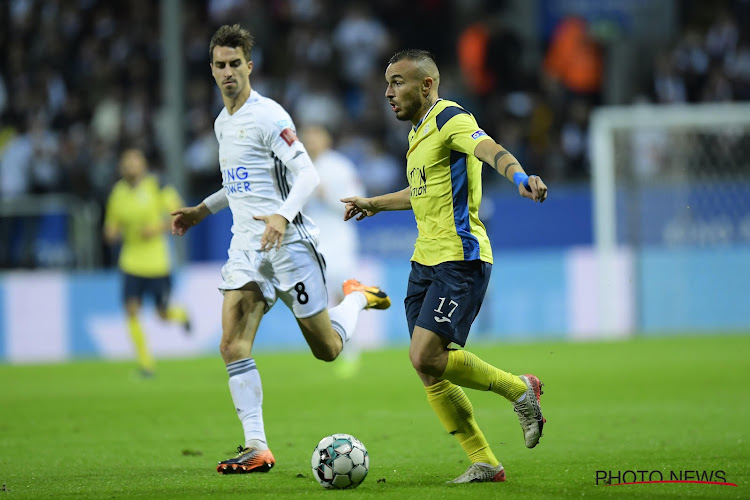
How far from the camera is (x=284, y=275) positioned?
674 cm

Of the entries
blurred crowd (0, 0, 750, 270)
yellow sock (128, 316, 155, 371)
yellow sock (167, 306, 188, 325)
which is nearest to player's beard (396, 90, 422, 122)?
yellow sock (128, 316, 155, 371)

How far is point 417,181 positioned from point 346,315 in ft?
4.91

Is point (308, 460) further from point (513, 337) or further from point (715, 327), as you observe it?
point (715, 327)

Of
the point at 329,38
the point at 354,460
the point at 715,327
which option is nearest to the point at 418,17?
the point at 329,38

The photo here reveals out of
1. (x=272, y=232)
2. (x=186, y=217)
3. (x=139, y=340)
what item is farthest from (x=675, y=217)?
(x=272, y=232)

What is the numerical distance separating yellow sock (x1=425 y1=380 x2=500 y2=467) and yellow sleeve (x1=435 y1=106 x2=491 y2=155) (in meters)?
1.23

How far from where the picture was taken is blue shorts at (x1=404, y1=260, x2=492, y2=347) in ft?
18.8

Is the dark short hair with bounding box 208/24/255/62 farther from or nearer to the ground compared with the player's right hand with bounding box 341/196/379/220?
farther from the ground

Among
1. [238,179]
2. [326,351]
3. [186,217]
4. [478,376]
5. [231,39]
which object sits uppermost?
[231,39]

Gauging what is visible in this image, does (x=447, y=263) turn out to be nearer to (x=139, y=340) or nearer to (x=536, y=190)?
(x=536, y=190)

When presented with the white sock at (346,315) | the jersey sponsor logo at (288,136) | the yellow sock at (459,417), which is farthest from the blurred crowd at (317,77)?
the yellow sock at (459,417)

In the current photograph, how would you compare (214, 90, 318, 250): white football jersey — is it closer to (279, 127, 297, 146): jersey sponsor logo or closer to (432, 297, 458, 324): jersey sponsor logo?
(279, 127, 297, 146): jersey sponsor logo

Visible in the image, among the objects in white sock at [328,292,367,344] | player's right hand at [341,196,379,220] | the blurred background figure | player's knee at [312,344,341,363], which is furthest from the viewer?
the blurred background figure

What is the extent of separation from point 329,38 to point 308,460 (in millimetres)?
14361
